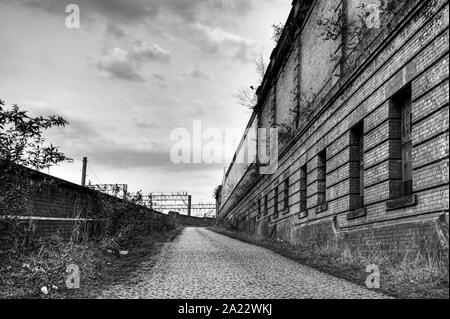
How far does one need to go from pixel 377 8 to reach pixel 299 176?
26.1 ft

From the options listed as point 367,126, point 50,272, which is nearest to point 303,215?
point 367,126

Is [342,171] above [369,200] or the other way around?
above

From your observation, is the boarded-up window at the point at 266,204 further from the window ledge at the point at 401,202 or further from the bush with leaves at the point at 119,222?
the window ledge at the point at 401,202

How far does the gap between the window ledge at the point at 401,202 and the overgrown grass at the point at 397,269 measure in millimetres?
881

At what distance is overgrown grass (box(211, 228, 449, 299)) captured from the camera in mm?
6504

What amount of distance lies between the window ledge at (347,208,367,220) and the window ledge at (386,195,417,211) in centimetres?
126

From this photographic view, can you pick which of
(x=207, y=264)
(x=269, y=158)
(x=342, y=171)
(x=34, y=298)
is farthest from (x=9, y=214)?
(x=269, y=158)

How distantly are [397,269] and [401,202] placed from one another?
1303 millimetres

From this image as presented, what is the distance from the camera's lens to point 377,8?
10.8 metres

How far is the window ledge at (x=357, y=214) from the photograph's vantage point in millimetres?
10768

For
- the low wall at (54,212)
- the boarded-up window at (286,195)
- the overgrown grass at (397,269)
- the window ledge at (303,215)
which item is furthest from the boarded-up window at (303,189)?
the low wall at (54,212)

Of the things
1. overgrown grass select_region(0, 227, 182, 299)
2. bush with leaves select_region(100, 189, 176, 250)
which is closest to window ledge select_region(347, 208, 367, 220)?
overgrown grass select_region(0, 227, 182, 299)

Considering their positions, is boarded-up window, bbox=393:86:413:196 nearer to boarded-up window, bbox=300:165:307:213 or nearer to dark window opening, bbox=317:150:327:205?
dark window opening, bbox=317:150:327:205
